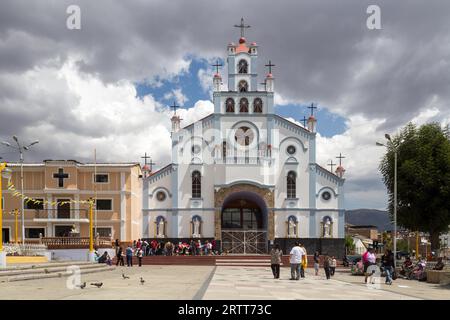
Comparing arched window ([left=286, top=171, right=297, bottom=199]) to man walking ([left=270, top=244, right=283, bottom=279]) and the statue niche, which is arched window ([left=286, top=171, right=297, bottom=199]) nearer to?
the statue niche

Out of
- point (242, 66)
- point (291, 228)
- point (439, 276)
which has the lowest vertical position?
point (439, 276)

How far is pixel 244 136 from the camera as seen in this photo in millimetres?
52250

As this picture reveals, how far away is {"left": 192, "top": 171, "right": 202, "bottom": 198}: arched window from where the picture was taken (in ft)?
170

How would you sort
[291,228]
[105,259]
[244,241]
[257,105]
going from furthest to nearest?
[257,105] < [244,241] < [291,228] < [105,259]

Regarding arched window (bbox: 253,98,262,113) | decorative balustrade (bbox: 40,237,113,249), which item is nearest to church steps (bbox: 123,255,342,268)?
decorative balustrade (bbox: 40,237,113,249)

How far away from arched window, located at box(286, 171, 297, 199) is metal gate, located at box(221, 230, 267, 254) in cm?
426

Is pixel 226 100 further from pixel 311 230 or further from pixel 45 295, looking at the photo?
pixel 45 295

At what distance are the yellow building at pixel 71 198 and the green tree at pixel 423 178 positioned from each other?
24961mm

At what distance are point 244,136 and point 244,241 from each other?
9656 millimetres

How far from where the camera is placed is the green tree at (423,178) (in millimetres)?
36188

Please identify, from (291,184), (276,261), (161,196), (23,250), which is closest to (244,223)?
(291,184)

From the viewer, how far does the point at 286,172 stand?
52000 mm

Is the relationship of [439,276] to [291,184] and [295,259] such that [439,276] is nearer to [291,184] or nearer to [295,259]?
[295,259]
